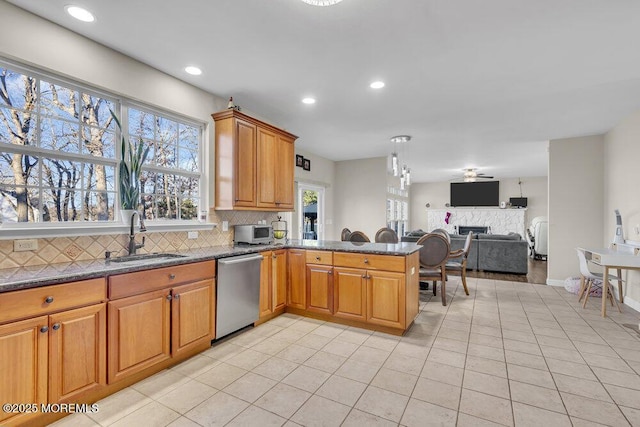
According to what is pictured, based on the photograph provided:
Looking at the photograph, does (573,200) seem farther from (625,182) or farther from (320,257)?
(320,257)

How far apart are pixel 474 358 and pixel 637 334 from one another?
6.65ft

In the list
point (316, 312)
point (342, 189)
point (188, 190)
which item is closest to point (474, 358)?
point (316, 312)

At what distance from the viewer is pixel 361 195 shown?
7113 millimetres

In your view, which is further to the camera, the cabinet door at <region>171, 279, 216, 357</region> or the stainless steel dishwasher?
the stainless steel dishwasher

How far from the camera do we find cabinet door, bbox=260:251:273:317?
3295 mm

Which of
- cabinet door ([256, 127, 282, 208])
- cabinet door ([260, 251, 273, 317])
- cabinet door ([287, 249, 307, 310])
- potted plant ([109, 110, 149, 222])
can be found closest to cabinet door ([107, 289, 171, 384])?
potted plant ([109, 110, 149, 222])

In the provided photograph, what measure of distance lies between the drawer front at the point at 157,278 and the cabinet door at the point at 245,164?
3.06 ft

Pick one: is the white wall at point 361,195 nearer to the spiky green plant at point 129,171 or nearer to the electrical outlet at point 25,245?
the spiky green plant at point 129,171

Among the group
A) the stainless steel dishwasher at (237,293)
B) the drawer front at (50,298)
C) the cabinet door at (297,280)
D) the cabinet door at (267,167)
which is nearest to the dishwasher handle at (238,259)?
the stainless steel dishwasher at (237,293)

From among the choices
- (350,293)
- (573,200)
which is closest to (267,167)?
(350,293)

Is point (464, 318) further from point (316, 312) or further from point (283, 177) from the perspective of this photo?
point (283, 177)

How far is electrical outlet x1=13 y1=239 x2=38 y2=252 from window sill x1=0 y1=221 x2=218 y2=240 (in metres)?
0.03

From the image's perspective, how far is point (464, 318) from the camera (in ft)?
11.8

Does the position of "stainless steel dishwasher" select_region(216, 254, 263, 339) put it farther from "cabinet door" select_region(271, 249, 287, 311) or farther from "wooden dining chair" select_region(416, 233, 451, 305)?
"wooden dining chair" select_region(416, 233, 451, 305)
